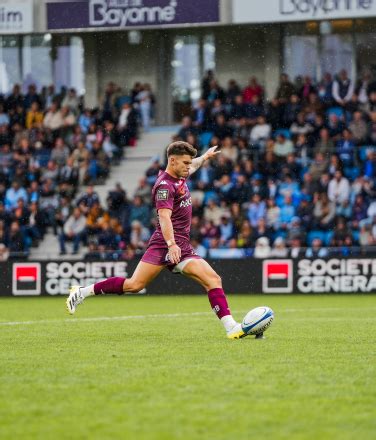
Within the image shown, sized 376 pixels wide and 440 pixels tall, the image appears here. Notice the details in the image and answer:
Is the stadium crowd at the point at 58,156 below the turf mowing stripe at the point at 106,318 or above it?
above

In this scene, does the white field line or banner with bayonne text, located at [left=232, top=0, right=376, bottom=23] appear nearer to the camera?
the white field line

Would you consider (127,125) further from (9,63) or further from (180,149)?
(180,149)

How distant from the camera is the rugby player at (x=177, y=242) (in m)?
10.5

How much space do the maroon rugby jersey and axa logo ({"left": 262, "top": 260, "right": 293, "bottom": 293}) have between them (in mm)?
11840

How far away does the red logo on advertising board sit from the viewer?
76.9 ft

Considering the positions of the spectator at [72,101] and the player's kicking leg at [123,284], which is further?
the spectator at [72,101]

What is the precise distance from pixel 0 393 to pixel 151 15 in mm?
22005

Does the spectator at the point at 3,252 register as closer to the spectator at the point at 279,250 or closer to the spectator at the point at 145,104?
the spectator at the point at 279,250

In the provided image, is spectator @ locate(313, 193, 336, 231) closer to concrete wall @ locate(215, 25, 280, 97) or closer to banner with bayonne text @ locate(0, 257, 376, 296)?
banner with bayonne text @ locate(0, 257, 376, 296)

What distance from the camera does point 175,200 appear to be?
1077 centimetres

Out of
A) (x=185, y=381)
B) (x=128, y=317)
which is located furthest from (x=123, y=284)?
(x=128, y=317)

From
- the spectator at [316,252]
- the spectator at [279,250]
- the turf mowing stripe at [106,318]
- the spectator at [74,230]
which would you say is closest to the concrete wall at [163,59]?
the spectator at [74,230]

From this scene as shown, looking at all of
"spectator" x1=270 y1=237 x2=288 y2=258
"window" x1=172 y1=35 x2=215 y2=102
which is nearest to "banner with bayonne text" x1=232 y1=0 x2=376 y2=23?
"window" x1=172 y1=35 x2=215 y2=102

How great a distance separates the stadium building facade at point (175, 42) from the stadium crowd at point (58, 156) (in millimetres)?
974
